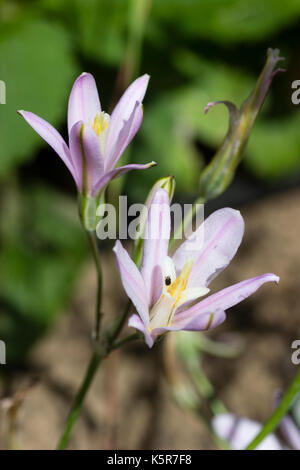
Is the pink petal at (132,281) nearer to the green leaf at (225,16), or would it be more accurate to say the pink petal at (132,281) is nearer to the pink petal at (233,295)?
the pink petal at (233,295)

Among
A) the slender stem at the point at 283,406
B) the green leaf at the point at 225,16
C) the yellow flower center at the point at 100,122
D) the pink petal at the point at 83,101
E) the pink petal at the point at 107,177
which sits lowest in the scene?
the slender stem at the point at 283,406

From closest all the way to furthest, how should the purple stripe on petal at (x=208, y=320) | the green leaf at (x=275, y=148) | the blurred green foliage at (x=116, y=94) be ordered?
the purple stripe on petal at (x=208, y=320)
the blurred green foliage at (x=116, y=94)
the green leaf at (x=275, y=148)

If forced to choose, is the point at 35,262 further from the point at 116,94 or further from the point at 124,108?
the point at 124,108

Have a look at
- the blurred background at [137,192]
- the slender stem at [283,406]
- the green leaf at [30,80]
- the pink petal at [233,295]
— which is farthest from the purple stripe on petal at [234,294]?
the green leaf at [30,80]

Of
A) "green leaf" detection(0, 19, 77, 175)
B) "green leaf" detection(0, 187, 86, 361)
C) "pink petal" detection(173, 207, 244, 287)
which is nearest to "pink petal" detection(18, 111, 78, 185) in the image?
"pink petal" detection(173, 207, 244, 287)

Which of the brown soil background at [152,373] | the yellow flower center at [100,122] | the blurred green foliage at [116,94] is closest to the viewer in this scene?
the yellow flower center at [100,122]

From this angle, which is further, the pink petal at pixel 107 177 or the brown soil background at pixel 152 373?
the brown soil background at pixel 152 373
